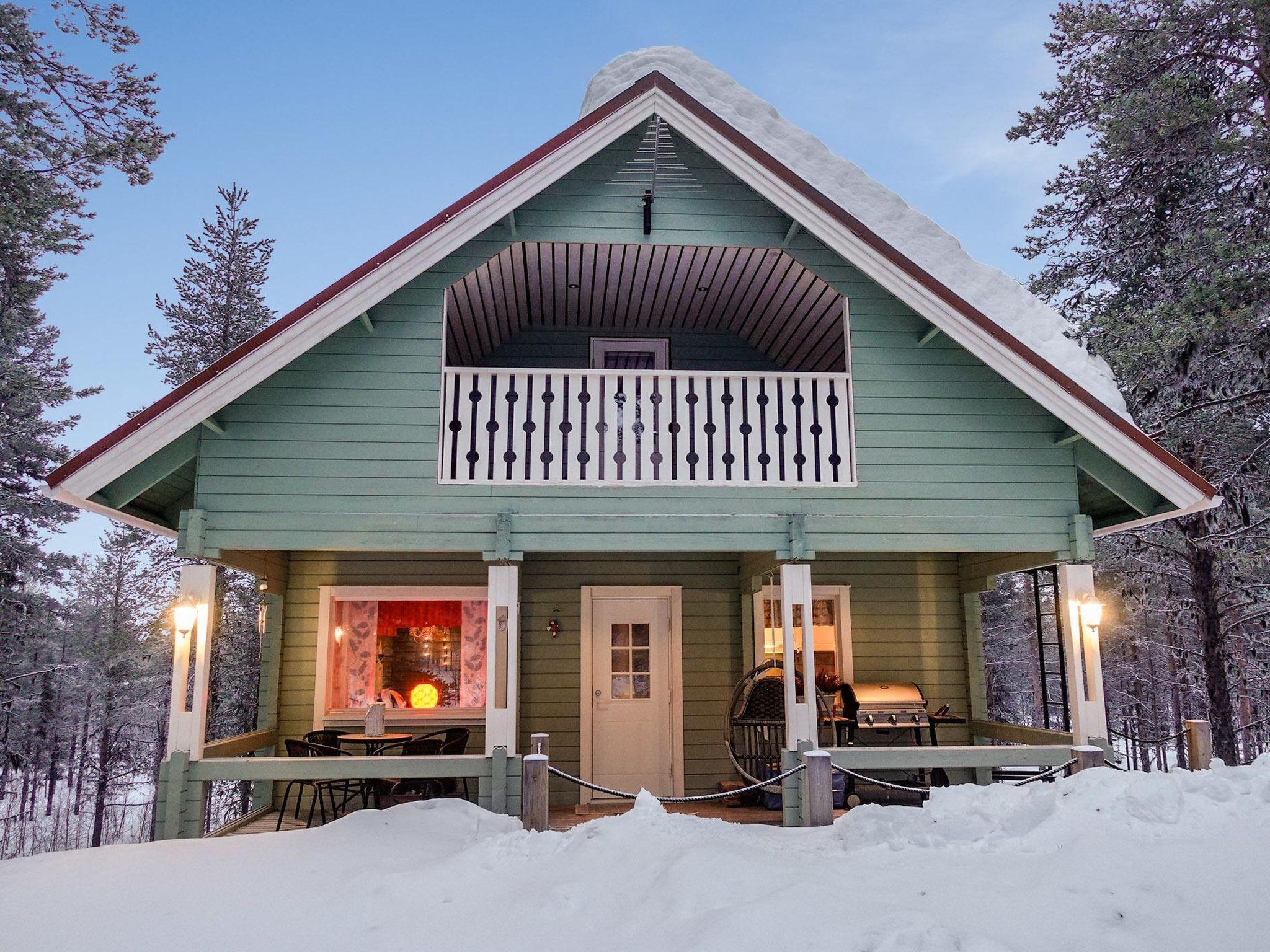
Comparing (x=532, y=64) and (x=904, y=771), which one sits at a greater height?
(x=532, y=64)

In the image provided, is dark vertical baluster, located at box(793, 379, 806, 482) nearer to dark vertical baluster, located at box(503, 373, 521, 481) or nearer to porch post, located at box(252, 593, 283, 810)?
dark vertical baluster, located at box(503, 373, 521, 481)

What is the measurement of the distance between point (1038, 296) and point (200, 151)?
112 m

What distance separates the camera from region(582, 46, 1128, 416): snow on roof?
14.7 metres

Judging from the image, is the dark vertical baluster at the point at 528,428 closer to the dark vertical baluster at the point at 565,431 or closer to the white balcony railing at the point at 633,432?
the white balcony railing at the point at 633,432

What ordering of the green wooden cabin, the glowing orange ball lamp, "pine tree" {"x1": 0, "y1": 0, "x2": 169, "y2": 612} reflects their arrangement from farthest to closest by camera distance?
"pine tree" {"x1": 0, "y1": 0, "x2": 169, "y2": 612} → the glowing orange ball lamp → the green wooden cabin

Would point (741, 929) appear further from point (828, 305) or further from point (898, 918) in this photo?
point (828, 305)

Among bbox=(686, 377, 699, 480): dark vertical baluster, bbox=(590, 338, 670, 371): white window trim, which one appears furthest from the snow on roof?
bbox=(686, 377, 699, 480): dark vertical baluster

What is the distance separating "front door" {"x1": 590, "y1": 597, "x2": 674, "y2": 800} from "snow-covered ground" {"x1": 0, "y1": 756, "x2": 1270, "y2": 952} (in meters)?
3.29

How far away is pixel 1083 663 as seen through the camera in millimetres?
7629

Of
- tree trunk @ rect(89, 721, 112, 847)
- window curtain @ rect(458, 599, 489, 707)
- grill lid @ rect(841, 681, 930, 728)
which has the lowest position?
tree trunk @ rect(89, 721, 112, 847)

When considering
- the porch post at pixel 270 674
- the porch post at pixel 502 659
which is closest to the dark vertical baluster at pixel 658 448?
the porch post at pixel 502 659

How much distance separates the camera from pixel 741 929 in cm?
428

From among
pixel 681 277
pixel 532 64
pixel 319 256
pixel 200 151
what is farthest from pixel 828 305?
pixel 319 256

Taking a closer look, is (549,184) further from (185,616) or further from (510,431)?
(185,616)
